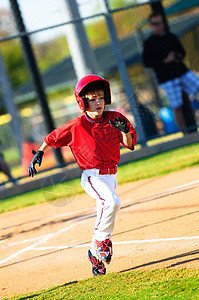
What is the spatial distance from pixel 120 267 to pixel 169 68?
711 cm

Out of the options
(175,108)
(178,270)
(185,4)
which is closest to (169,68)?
(175,108)

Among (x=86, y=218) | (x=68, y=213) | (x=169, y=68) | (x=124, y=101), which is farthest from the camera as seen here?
(x=124, y=101)

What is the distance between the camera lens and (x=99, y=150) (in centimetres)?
476

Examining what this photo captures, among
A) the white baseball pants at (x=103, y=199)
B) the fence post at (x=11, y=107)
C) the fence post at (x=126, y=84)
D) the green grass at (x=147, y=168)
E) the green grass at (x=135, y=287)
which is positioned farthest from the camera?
the fence post at (x=11, y=107)

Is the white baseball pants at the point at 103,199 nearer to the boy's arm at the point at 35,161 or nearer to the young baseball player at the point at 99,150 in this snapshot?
the young baseball player at the point at 99,150

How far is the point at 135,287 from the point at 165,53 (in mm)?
7897

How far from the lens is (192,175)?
863 cm

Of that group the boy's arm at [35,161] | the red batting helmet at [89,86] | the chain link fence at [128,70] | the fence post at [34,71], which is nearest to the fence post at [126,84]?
the chain link fence at [128,70]

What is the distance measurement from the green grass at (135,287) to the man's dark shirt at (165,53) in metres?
7.34

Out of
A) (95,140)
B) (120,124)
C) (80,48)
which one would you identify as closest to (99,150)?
(95,140)

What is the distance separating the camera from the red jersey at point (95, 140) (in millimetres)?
4766

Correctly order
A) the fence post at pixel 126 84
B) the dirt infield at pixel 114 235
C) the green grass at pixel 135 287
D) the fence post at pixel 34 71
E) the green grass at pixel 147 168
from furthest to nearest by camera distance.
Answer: the fence post at pixel 126 84
the fence post at pixel 34 71
the green grass at pixel 147 168
the dirt infield at pixel 114 235
the green grass at pixel 135 287

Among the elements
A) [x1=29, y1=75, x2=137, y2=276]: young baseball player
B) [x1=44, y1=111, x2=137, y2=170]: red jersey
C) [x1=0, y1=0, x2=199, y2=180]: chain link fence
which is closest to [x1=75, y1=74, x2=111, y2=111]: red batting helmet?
[x1=29, y1=75, x2=137, y2=276]: young baseball player

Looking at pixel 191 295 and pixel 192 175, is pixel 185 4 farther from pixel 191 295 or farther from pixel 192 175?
pixel 191 295
